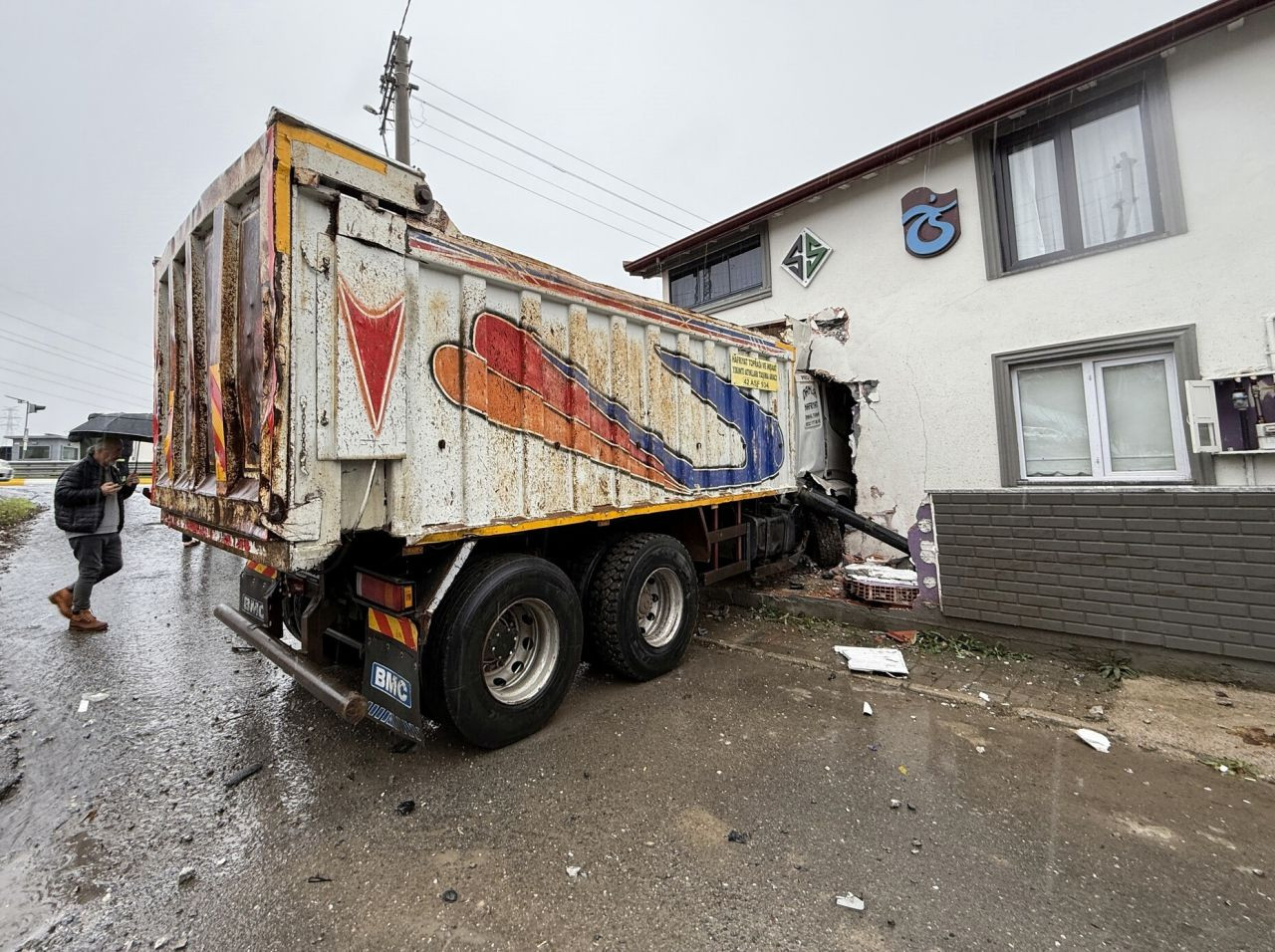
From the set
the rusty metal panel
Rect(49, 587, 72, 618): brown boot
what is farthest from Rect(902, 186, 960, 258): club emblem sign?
Rect(49, 587, 72, 618): brown boot

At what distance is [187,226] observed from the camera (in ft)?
10.6

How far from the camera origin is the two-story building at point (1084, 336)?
3859mm

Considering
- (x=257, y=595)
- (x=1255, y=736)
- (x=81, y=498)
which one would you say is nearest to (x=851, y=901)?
(x=1255, y=736)

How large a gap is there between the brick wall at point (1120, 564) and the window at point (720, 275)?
17.1 ft

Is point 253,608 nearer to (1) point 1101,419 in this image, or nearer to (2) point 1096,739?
(2) point 1096,739

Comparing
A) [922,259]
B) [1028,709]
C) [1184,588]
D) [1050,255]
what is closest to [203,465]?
[1028,709]

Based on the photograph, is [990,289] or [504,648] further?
[990,289]

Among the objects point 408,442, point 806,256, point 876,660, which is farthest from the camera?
point 806,256

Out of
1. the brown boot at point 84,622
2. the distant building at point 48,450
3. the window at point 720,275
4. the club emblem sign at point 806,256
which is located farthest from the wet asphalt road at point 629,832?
the distant building at point 48,450

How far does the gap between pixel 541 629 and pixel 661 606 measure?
1.27 metres

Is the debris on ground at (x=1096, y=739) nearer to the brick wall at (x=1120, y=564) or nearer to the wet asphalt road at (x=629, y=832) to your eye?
the wet asphalt road at (x=629, y=832)

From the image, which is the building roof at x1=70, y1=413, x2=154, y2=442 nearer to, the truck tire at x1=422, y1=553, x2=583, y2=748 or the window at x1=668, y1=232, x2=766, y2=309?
the truck tire at x1=422, y1=553, x2=583, y2=748

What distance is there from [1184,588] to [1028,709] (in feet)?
4.91

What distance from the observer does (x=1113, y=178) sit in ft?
17.7
